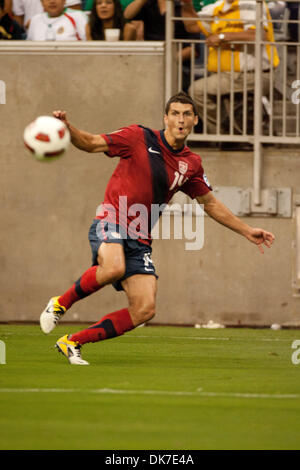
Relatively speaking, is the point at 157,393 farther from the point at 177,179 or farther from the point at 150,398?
the point at 177,179

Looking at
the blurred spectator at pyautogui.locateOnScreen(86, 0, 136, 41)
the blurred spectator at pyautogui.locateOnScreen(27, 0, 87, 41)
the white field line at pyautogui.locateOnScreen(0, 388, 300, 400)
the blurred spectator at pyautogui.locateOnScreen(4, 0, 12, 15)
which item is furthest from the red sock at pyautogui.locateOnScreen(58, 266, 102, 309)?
the blurred spectator at pyautogui.locateOnScreen(4, 0, 12, 15)

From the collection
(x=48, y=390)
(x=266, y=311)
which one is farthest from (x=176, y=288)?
(x=48, y=390)

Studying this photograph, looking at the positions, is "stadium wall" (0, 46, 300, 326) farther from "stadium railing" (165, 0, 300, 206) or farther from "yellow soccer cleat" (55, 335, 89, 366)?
"yellow soccer cleat" (55, 335, 89, 366)

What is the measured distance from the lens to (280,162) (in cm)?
1344

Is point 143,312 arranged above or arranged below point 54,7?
below

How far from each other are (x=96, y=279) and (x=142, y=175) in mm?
999

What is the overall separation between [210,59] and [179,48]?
456mm

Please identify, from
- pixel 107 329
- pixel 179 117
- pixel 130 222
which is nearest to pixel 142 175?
pixel 130 222

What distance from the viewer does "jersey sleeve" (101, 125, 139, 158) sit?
26.1ft

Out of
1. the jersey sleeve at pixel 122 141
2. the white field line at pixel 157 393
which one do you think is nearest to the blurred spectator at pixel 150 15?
the jersey sleeve at pixel 122 141

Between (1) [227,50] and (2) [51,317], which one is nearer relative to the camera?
(2) [51,317]

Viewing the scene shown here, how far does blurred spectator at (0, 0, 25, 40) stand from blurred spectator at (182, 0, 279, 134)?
92.2 inches

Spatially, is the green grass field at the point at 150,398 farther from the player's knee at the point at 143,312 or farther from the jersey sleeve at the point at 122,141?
the jersey sleeve at the point at 122,141

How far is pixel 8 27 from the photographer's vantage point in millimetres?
13945
